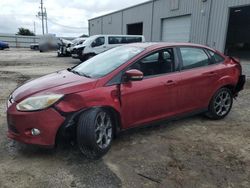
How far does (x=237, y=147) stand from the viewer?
3609 millimetres

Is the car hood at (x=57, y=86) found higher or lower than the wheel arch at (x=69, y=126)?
higher

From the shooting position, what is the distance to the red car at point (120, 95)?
9.77 feet

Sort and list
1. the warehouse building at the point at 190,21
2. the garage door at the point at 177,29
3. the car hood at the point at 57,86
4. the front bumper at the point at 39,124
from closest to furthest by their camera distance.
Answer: the front bumper at the point at 39,124
the car hood at the point at 57,86
the warehouse building at the point at 190,21
the garage door at the point at 177,29

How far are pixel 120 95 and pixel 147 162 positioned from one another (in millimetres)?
940

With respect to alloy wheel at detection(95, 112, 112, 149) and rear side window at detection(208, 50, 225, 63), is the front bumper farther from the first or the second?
rear side window at detection(208, 50, 225, 63)

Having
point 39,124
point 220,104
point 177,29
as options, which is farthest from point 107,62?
point 177,29

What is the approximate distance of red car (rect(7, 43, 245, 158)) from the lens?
298cm

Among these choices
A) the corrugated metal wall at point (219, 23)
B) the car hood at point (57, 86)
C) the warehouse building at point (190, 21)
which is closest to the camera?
the car hood at point (57, 86)

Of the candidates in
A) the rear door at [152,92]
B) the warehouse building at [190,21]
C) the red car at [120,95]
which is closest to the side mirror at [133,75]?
the red car at [120,95]

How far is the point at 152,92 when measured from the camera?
11.9 ft

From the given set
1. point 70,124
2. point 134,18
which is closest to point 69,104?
point 70,124

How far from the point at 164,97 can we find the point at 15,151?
2.27m

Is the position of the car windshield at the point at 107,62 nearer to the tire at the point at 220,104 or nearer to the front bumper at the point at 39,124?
the front bumper at the point at 39,124

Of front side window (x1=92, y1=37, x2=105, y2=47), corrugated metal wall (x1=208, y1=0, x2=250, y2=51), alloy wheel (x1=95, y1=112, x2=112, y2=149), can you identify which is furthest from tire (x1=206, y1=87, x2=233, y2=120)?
corrugated metal wall (x1=208, y1=0, x2=250, y2=51)
